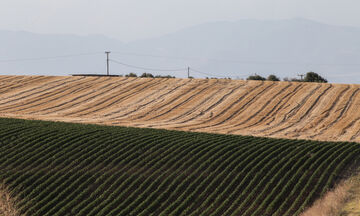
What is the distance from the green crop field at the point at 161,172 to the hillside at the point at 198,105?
33.1 ft

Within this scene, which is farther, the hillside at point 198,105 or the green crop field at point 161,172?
the hillside at point 198,105

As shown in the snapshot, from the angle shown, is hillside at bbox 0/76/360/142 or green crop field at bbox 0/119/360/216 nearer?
green crop field at bbox 0/119/360/216

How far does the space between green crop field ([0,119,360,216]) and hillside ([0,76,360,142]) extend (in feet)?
33.1

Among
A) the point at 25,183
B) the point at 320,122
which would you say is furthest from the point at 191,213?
the point at 320,122

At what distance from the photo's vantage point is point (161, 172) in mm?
26594

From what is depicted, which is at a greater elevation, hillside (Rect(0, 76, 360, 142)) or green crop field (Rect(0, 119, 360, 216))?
green crop field (Rect(0, 119, 360, 216))

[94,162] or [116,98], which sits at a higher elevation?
[94,162]

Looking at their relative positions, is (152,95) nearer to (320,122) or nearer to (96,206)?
(320,122)

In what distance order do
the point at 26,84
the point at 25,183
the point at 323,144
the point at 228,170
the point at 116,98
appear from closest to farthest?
the point at 25,183
the point at 228,170
the point at 323,144
the point at 116,98
the point at 26,84

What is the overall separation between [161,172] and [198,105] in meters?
25.7

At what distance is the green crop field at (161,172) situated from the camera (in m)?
23.4

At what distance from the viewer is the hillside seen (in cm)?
4304

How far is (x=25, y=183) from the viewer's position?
24.7 meters

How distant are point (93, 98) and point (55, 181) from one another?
31648 mm
